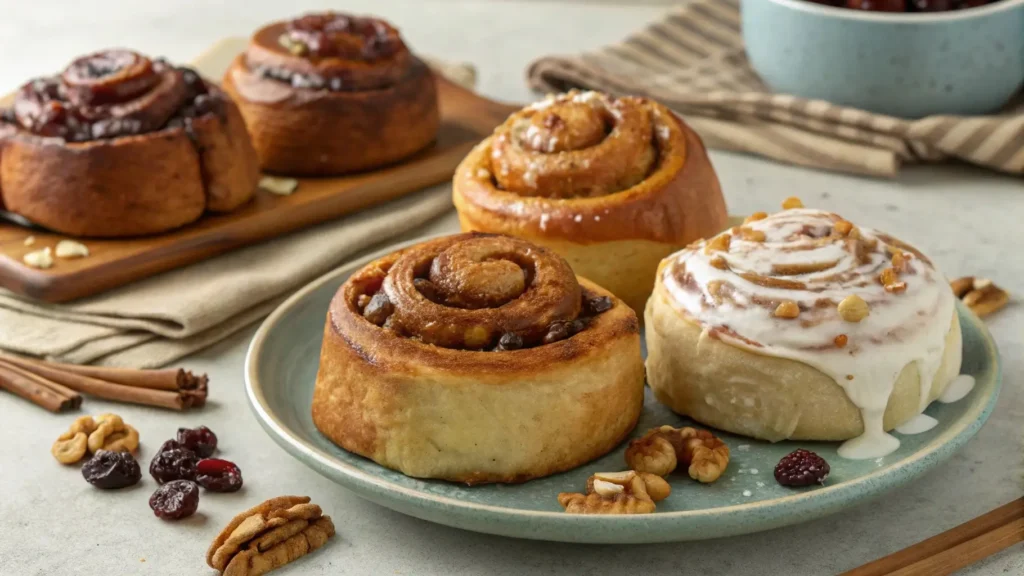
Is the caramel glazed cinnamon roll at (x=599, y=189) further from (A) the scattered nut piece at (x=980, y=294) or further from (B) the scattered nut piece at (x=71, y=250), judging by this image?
(B) the scattered nut piece at (x=71, y=250)

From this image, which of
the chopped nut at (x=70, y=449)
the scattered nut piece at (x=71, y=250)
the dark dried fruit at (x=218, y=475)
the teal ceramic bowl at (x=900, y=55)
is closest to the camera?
the dark dried fruit at (x=218, y=475)

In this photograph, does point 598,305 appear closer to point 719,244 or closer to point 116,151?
point 719,244

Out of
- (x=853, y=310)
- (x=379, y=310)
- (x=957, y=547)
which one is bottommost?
(x=957, y=547)

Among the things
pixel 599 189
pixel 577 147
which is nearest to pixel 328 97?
pixel 577 147

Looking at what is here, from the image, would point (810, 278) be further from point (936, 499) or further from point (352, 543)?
point (352, 543)

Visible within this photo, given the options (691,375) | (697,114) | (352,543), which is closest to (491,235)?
(691,375)

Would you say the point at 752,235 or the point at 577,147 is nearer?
the point at 752,235

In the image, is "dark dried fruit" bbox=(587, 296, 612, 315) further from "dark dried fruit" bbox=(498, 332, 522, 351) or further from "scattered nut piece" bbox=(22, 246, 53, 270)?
"scattered nut piece" bbox=(22, 246, 53, 270)

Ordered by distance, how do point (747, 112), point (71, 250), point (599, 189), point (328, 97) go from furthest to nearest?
1. point (747, 112)
2. point (328, 97)
3. point (71, 250)
4. point (599, 189)

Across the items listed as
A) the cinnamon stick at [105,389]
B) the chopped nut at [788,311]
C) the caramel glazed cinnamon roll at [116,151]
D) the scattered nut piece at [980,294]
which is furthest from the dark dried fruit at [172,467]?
the scattered nut piece at [980,294]
